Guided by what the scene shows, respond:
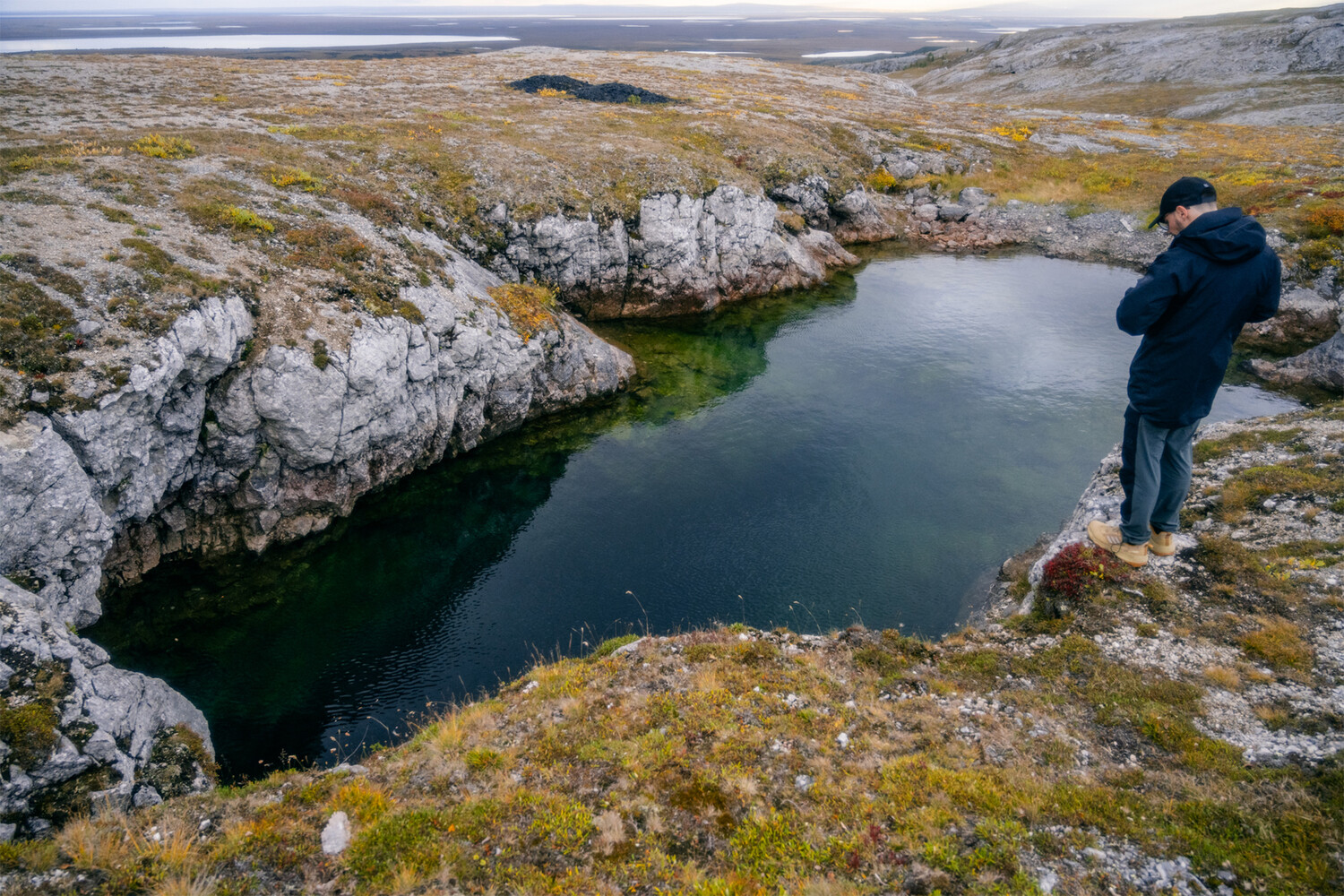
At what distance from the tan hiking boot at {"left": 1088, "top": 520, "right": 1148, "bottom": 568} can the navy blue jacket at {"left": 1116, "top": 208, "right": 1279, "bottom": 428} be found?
4.51m

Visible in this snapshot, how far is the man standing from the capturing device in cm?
977

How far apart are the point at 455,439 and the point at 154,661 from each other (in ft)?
49.6

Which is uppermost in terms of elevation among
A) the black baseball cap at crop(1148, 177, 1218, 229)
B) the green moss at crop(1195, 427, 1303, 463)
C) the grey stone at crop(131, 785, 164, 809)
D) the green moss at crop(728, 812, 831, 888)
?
the black baseball cap at crop(1148, 177, 1218, 229)

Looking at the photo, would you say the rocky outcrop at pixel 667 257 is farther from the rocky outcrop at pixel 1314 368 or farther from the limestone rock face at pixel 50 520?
the rocky outcrop at pixel 1314 368

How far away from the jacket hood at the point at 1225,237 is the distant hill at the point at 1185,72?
12229 centimetres

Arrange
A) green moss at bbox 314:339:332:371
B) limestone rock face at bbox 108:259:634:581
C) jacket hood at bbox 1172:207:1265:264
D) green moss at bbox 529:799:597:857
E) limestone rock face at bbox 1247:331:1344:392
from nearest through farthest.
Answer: jacket hood at bbox 1172:207:1265:264, green moss at bbox 529:799:597:857, limestone rock face at bbox 108:259:634:581, green moss at bbox 314:339:332:371, limestone rock face at bbox 1247:331:1344:392

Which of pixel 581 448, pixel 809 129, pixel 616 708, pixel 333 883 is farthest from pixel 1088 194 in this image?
pixel 333 883

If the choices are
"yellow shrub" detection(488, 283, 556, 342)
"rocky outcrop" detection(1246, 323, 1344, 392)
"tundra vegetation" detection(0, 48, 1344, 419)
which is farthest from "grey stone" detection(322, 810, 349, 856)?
"rocky outcrop" detection(1246, 323, 1344, 392)

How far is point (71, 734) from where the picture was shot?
12.7m

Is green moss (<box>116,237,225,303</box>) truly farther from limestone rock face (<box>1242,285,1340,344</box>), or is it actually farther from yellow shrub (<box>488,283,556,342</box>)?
limestone rock face (<box>1242,285,1340,344</box>)

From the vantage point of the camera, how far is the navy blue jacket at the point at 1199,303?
9734 millimetres

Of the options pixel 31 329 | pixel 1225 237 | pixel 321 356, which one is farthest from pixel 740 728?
pixel 31 329

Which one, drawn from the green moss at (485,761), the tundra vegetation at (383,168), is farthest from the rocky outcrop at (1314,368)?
the green moss at (485,761)

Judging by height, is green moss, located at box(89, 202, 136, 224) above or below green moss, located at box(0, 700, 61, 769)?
above
